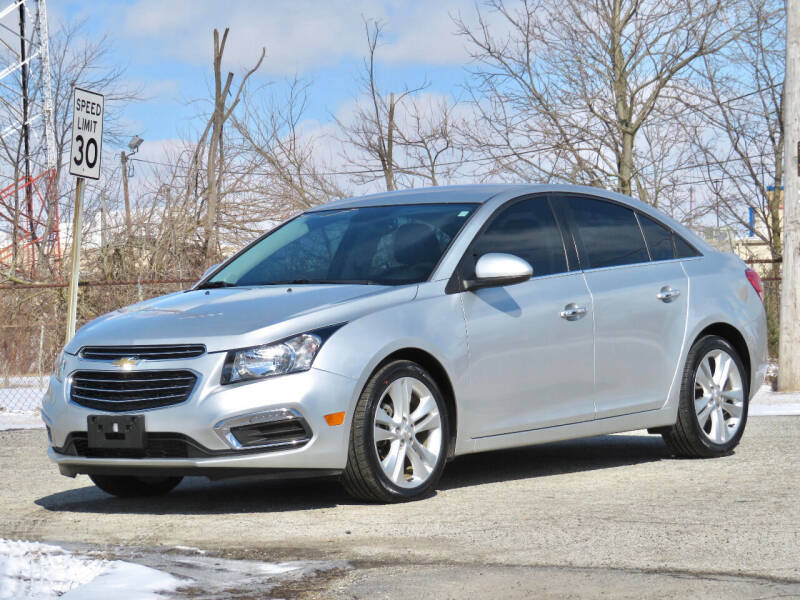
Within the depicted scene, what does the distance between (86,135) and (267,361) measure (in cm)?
638

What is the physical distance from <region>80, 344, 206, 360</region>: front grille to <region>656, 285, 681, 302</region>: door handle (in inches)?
125

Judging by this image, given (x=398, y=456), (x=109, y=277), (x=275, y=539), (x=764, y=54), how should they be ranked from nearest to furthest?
(x=275, y=539), (x=398, y=456), (x=109, y=277), (x=764, y=54)

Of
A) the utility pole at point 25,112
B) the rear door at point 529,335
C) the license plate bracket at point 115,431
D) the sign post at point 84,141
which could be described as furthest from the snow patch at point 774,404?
the utility pole at point 25,112

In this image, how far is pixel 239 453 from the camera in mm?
5875

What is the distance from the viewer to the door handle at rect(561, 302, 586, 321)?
709 centimetres

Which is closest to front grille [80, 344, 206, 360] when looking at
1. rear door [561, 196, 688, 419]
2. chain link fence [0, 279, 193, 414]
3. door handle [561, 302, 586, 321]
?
door handle [561, 302, 586, 321]

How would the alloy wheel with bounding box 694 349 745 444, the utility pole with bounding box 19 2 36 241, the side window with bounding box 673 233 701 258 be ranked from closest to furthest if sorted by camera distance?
the alloy wheel with bounding box 694 349 745 444 → the side window with bounding box 673 233 701 258 → the utility pole with bounding box 19 2 36 241

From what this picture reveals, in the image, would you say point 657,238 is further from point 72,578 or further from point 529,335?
point 72,578

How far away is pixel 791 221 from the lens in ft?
44.5

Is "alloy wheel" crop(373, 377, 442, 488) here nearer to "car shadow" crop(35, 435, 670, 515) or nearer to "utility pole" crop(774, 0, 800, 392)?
"car shadow" crop(35, 435, 670, 515)

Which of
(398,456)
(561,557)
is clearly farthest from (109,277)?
(561,557)

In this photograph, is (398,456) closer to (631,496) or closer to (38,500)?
(631,496)

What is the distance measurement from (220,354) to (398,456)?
107 centimetres

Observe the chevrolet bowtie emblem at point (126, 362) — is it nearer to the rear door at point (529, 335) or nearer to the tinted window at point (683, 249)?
the rear door at point (529, 335)
